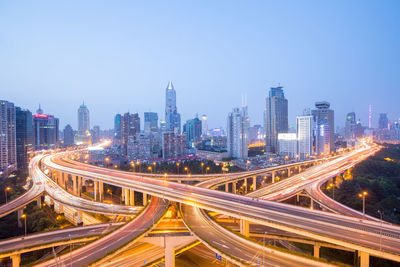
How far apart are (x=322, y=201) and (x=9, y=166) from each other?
3090 inches

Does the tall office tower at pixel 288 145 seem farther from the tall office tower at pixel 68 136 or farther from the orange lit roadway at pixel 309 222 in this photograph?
the tall office tower at pixel 68 136

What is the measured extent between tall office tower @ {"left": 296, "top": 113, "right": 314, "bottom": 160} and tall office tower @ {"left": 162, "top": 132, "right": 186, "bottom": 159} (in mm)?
59770

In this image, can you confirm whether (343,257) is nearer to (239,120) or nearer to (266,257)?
(266,257)

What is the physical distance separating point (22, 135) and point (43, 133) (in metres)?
35.4

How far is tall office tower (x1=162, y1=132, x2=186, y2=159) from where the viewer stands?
90.3 metres

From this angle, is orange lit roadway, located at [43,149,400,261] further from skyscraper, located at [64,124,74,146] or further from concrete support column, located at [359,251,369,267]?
skyscraper, located at [64,124,74,146]

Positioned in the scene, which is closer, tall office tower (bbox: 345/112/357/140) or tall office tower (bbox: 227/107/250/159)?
tall office tower (bbox: 227/107/250/159)

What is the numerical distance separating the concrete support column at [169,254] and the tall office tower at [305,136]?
3987 inches

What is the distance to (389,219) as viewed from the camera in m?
27.9

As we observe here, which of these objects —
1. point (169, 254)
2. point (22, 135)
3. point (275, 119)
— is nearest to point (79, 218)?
point (169, 254)

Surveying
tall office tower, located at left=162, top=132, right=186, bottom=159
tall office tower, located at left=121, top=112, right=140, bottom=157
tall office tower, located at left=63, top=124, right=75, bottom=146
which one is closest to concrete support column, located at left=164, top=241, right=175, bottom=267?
tall office tower, located at left=162, top=132, right=186, bottom=159

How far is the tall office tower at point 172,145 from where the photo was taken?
296ft

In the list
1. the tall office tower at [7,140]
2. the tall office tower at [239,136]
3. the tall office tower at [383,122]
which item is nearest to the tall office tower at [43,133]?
the tall office tower at [7,140]

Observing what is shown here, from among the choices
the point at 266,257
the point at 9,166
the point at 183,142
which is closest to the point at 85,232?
the point at 266,257
